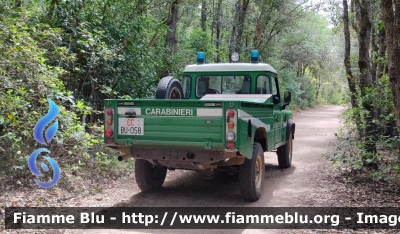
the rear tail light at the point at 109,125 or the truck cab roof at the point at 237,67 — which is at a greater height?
the truck cab roof at the point at 237,67

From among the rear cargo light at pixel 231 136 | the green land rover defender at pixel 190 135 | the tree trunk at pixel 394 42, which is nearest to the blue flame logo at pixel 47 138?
the green land rover defender at pixel 190 135

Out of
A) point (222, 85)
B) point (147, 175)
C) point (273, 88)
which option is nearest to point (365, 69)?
point (273, 88)

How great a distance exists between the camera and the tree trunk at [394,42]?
4.53m

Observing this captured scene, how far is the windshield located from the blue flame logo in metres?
2.87

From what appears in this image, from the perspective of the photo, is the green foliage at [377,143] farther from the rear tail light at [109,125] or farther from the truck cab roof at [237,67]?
the rear tail light at [109,125]

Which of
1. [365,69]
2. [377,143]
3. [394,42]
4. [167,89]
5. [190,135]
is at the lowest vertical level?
[377,143]

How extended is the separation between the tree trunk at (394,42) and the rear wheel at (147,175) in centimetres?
384

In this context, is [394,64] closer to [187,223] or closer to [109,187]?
[187,223]

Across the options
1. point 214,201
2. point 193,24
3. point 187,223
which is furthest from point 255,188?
point 193,24

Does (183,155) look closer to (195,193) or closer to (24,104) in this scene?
(195,193)

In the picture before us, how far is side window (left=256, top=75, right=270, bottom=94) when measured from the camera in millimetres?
7324

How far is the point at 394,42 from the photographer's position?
14.9 ft

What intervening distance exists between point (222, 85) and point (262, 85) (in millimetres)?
809

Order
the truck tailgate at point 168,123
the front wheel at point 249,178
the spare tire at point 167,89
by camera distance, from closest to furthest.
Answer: the truck tailgate at point 168,123, the front wheel at point 249,178, the spare tire at point 167,89
